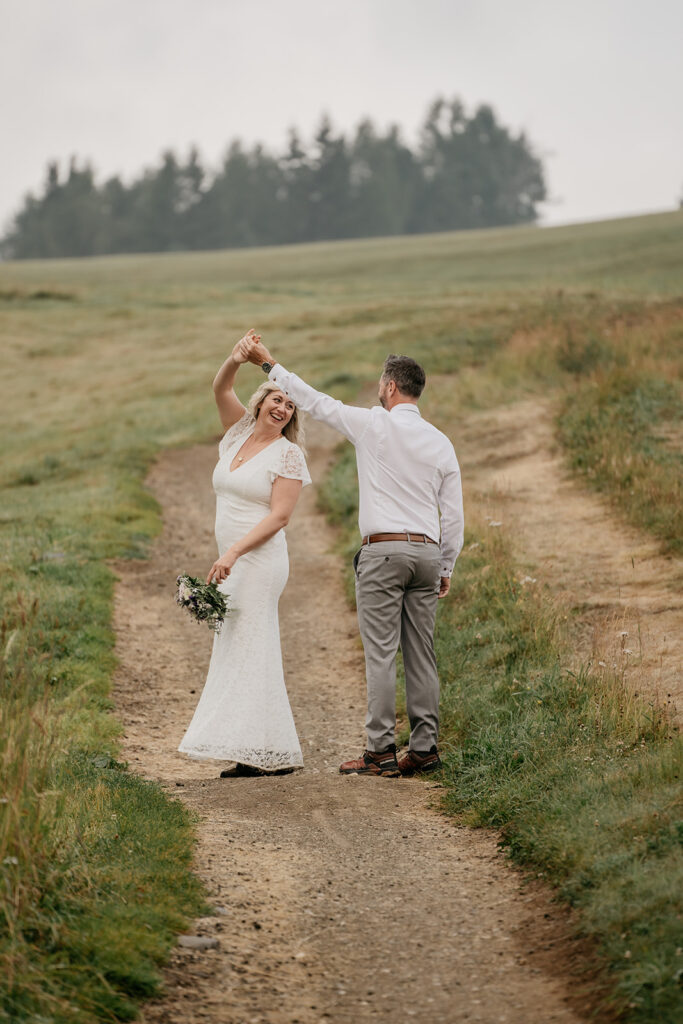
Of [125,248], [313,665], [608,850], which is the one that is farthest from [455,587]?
[125,248]

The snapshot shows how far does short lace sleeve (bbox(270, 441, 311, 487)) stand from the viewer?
714 cm

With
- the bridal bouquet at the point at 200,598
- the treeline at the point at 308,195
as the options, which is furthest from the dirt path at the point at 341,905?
the treeline at the point at 308,195

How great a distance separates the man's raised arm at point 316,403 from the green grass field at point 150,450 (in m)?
2.06

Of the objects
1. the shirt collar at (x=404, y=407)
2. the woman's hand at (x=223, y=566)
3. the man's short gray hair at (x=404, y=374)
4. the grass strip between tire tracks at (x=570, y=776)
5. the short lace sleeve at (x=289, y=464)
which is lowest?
the grass strip between tire tracks at (x=570, y=776)

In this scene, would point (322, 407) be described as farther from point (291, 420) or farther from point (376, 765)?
point (376, 765)

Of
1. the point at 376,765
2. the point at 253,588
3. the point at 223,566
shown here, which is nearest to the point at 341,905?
the point at 376,765

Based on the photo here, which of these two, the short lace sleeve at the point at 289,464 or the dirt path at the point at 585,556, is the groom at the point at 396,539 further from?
the dirt path at the point at 585,556

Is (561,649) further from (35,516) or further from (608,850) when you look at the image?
(35,516)

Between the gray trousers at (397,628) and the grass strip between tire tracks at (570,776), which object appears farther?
the gray trousers at (397,628)

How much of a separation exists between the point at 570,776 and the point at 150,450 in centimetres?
1455

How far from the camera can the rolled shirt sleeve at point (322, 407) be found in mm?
6758

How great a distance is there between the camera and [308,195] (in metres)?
113

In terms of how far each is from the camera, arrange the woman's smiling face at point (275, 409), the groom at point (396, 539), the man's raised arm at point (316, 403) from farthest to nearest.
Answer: the woman's smiling face at point (275, 409), the groom at point (396, 539), the man's raised arm at point (316, 403)

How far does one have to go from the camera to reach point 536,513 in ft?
42.6
